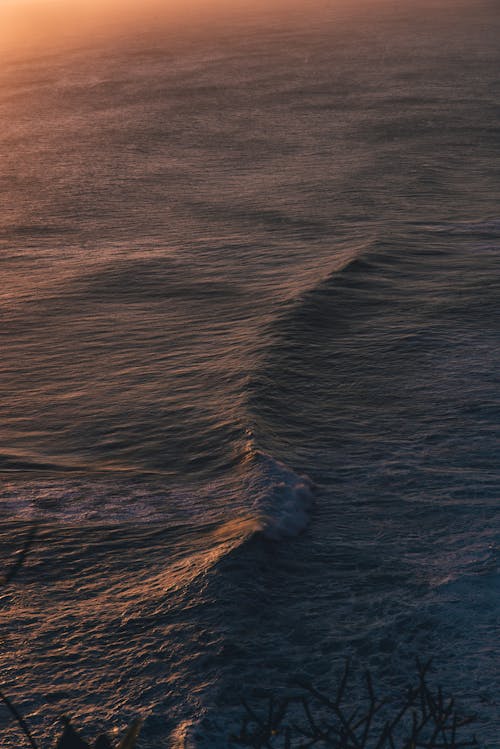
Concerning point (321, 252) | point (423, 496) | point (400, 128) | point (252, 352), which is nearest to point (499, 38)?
point (400, 128)

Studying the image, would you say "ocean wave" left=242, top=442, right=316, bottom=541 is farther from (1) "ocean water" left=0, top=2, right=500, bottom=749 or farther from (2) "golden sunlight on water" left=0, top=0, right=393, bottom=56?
(2) "golden sunlight on water" left=0, top=0, right=393, bottom=56

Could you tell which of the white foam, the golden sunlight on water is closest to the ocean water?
the white foam

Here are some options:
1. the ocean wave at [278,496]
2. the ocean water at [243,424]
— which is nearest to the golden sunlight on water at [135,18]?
the ocean water at [243,424]

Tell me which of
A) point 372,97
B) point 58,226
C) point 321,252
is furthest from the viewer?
point 372,97

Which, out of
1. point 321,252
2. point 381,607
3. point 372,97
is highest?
point 372,97

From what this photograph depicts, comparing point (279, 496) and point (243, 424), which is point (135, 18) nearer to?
point (243, 424)

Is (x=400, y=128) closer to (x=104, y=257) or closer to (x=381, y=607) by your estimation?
(x=104, y=257)

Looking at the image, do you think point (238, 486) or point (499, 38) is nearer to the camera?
point (238, 486)

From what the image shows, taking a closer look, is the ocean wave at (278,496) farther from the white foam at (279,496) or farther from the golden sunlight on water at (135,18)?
the golden sunlight on water at (135,18)
